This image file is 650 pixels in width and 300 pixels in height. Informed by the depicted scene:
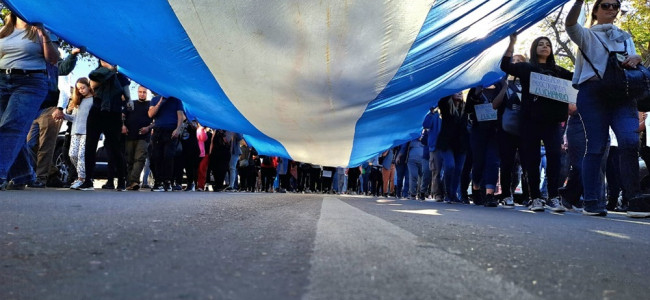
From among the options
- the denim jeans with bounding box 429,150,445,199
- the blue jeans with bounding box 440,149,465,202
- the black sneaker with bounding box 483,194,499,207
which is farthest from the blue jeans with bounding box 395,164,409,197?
the black sneaker with bounding box 483,194,499,207

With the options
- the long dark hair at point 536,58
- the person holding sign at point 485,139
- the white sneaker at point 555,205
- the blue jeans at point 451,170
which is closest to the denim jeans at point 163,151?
the blue jeans at point 451,170

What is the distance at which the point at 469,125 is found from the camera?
8.16 m

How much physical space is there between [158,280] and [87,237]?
805 mm

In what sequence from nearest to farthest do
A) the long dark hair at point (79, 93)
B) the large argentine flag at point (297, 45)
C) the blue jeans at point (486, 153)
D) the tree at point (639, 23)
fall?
the large argentine flag at point (297, 45) → the blue jeans at point (486, 153) → the long dark hair at point (79, 93) → the tree at point (639, 23)

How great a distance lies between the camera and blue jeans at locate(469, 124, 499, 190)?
22.5 feet

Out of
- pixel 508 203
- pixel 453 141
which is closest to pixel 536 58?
pixel 508 203

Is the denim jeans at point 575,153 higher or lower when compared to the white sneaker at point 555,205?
higher

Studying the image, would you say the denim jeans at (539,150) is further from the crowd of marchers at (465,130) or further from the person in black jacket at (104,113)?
the person in black jacket at (104,113)

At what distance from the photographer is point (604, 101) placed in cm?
461

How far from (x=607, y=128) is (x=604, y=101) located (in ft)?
0.75

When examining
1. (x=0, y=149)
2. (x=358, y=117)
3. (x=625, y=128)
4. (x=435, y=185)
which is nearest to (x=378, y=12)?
(x=625, y=128)

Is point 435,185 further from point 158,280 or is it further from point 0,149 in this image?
point 158,280

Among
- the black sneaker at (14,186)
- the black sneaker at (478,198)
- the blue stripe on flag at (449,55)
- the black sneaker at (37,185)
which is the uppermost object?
the blue stripe on flag at (449,55)

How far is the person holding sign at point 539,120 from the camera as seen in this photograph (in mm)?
5598
